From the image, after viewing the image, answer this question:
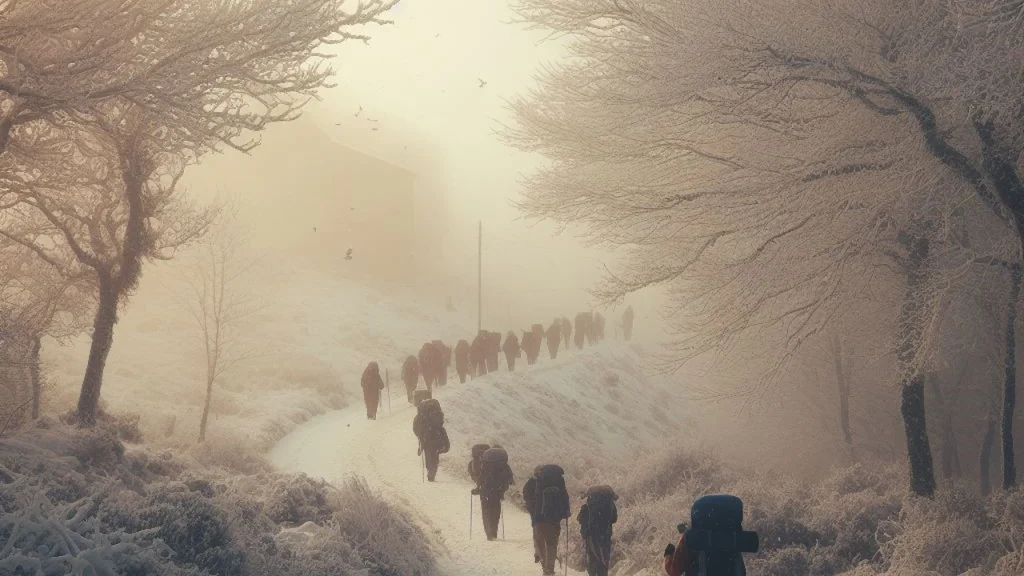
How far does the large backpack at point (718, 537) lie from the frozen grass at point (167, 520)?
3720mm

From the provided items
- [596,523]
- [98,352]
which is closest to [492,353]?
[98,352]

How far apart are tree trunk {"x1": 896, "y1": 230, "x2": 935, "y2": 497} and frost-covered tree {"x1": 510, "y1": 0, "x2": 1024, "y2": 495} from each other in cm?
3

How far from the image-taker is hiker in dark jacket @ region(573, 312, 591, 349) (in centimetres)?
4200

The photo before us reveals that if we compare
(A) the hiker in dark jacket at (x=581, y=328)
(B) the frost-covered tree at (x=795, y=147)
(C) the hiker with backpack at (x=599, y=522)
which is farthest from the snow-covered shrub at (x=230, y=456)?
(A) the hiker in dark jacket at (x=581, y=328)

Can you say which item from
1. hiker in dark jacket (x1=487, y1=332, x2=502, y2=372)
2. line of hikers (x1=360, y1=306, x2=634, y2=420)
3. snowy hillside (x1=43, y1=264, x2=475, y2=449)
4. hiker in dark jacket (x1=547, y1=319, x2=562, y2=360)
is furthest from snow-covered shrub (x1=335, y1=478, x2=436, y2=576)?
hiker in dark jacket (x1=547, y1=319, x2=562, y2=360)

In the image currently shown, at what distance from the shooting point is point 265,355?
30.5m

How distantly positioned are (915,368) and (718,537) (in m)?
6.39

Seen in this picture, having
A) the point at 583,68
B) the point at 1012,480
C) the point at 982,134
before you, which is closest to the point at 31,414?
the point at 583,68

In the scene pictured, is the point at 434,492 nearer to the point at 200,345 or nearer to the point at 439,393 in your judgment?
the point at 439,393

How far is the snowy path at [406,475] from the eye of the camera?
10.1 meters

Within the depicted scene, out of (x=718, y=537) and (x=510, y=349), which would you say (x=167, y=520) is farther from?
(x=510, y=349)

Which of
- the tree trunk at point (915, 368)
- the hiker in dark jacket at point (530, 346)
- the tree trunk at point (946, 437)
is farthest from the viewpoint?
the hiker in dark jacket at point (530, 346)

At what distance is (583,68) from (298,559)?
9.99 m

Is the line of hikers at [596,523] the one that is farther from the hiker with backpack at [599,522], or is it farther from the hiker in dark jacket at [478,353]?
the hiker in dark jacket at [478,353]
